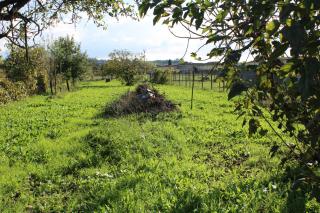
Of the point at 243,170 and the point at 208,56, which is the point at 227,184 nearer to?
the point at 243,170

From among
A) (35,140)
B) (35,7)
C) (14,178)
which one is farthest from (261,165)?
(35,140)

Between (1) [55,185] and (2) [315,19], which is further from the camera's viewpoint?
(1) [55,185]

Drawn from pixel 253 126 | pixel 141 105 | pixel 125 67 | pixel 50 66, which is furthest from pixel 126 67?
pixel 253 126

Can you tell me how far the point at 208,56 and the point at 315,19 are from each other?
102cm

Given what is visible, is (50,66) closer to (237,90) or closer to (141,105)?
(141,105)

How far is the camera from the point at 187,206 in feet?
15.6

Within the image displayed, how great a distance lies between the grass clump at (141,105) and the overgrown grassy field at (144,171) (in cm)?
198

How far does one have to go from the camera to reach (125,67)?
1796 inches

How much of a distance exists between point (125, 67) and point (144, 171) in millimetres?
39764

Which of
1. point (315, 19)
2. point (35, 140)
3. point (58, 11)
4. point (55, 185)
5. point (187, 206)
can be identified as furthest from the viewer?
point (35, 140)

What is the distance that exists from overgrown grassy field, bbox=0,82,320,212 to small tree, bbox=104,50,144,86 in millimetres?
32532

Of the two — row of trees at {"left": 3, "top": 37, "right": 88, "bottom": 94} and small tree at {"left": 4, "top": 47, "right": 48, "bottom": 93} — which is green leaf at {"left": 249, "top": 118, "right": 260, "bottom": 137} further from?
small tree at {"left": 4, "top": 47, "right": 48, "bottom": 93}

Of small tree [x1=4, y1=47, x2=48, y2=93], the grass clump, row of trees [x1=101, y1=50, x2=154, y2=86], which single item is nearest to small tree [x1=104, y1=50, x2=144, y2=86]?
row of trees [x1=101, y1=50, x2=154, y2=86]

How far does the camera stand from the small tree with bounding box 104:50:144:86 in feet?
145
